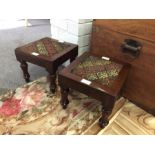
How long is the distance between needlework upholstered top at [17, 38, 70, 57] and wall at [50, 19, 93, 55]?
15cm

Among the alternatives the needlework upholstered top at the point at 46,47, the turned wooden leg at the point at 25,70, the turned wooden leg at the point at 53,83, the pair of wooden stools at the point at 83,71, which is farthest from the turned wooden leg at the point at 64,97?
the turned wooden leg at the point at 25,70

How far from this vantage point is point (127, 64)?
118 cm

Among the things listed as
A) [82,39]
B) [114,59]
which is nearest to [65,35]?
[82,39]

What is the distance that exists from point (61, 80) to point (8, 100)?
51cm

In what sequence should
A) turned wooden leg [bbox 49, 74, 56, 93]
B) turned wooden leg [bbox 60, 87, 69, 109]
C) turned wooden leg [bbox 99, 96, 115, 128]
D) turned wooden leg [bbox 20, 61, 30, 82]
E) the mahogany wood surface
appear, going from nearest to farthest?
turned wooden leg [bbox 99, 96, 115, 128]
the mahogany wood surface
turned wooden leg [bbox 60, 87, 69, 109]
turned wooden leg [bbox 49, 74, 56, 93]
turned wooden leg [bbox 20, 61, 30, 82]

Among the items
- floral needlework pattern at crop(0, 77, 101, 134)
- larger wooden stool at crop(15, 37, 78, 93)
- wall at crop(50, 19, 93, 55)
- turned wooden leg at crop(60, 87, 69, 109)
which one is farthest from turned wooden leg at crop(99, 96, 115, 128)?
wall at crop(50, 19, 93, 55)

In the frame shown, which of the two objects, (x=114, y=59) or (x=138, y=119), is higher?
(x=114, y=59)

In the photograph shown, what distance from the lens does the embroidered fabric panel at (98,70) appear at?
3.39ft

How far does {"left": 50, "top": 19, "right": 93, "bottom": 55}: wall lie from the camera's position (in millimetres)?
1431

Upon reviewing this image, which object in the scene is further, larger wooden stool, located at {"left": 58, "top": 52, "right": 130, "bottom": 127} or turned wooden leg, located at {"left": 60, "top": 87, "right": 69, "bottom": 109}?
turned wooden leg, located at {"left": 60, "top": 87, "right": 69, "bottom": 109}

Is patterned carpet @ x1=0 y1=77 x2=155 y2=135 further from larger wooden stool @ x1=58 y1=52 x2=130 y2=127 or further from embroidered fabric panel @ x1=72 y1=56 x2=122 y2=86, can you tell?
embroidered fabric panel @ x1=72 y1=56 x2=122 y2=86

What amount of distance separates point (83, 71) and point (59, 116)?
1.22ft
